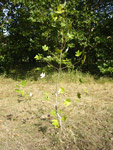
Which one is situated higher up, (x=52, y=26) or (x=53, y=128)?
(x=52, y=26)

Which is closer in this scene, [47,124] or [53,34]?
[47,124]

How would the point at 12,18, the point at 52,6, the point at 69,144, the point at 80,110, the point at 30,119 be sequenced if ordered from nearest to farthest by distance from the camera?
the point at 69,144 → the point at 30,119 → the point at 80,110 → the point at 52,6 → the point at 12,18

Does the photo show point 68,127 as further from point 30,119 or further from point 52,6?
point 52,6

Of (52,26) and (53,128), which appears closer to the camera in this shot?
(53,128)

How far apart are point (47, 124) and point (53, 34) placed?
4.23 meters

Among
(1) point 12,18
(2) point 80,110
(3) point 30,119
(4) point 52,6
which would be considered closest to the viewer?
(3) point 30,119

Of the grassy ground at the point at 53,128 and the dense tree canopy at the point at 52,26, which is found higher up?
the dense tree canopy at the point at 52,26

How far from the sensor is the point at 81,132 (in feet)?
7.05

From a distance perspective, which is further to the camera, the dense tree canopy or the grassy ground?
the dense tree canopy

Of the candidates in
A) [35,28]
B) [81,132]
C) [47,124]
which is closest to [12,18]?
[35,28]

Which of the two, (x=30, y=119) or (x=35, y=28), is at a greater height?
(x=35, y=28)

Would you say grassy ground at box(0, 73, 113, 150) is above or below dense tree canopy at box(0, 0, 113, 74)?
below

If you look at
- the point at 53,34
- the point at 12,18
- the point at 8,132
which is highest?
the point at 12,18

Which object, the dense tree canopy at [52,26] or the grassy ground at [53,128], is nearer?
the grassy ground at [53,128]
